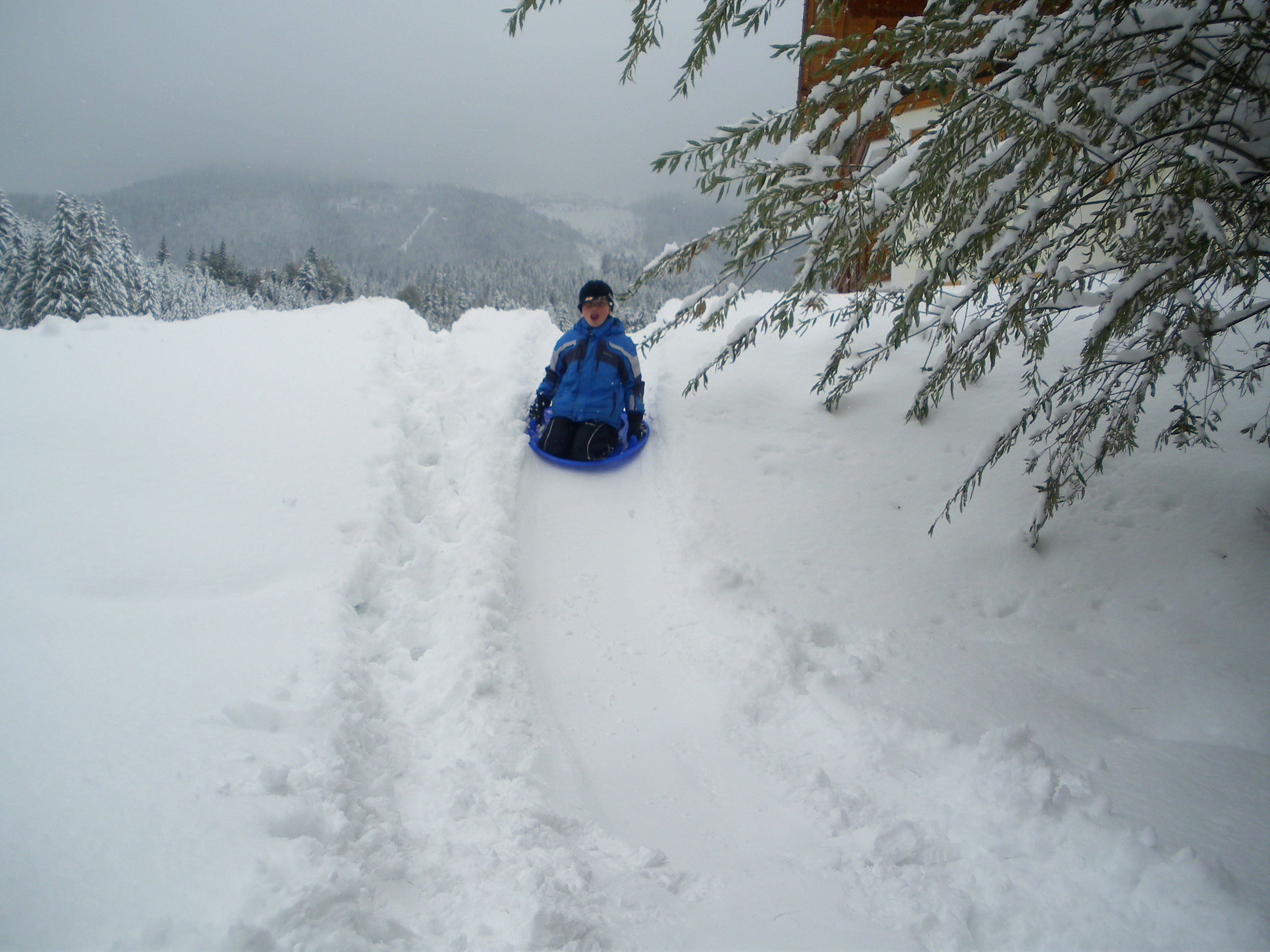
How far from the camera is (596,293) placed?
17.1 ft

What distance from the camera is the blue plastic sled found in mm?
5051

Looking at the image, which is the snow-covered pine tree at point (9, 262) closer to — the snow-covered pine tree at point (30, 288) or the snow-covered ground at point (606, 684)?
the snow-covered pine tree at point (30, 288)

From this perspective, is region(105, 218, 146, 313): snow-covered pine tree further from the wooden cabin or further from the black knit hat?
the wooden cabin

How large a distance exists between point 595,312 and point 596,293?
0.16m

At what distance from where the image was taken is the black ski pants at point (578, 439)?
16.9 ft

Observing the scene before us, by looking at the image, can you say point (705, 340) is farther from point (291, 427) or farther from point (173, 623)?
point (173, 623)

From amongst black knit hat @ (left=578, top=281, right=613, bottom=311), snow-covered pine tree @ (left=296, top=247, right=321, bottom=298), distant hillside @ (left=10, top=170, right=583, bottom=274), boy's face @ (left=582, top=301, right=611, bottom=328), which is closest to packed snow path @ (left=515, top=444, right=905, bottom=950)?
boy's face @ (left=582, top=301, right=611, bottom=328)

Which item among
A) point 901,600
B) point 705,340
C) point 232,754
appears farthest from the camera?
point 705,340

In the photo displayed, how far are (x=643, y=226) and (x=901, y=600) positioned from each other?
4587 inches

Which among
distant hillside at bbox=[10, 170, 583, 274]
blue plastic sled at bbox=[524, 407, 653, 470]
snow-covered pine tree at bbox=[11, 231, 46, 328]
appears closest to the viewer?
blue plastic sled at bbox=[524, 407, 653, 470]

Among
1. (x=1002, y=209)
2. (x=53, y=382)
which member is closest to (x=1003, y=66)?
(x=1002, y=209)

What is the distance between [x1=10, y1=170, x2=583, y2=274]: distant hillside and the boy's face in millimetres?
43814

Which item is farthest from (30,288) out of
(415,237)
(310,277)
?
(415,237)

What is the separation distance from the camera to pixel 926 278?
2455 millimetres
